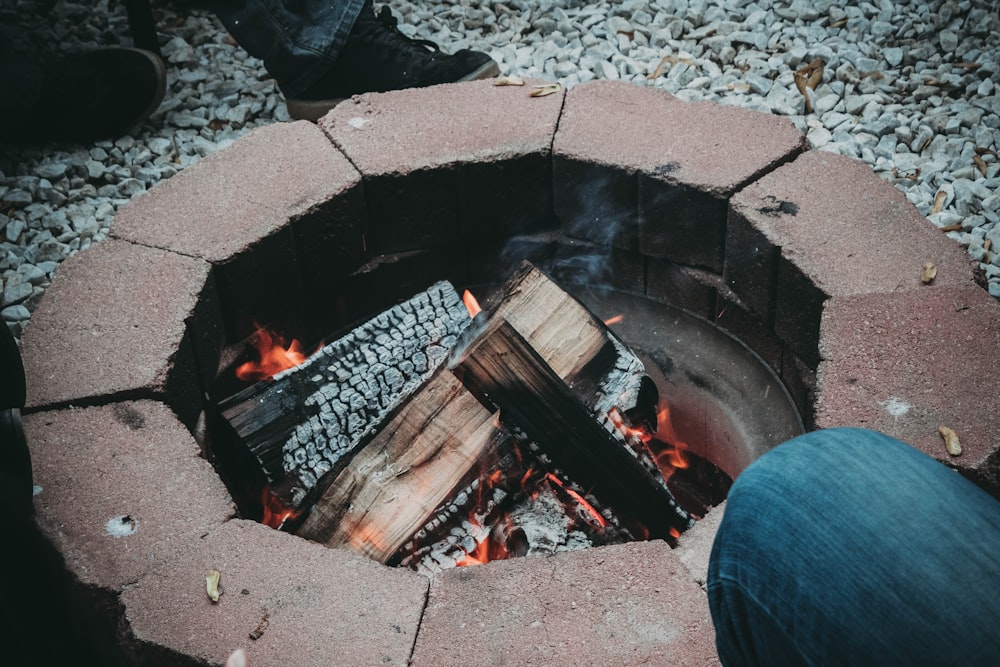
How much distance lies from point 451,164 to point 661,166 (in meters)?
0.51

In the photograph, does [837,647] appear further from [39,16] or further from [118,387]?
[39,16]

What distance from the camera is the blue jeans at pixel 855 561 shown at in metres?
1.11

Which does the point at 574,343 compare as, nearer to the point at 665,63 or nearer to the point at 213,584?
the point at 213,584

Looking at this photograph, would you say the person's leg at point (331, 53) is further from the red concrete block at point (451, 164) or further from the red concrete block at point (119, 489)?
the red concrete block at point (119, 489)

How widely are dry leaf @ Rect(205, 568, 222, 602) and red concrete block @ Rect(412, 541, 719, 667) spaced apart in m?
0.34

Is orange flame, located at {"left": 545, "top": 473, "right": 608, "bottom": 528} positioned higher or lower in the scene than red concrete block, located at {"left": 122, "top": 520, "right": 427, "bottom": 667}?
lower

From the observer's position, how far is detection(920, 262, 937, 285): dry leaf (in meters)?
2.04

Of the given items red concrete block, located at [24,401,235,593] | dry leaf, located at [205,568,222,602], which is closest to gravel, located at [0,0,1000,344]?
red concrete block, located at [24,401,235,593]

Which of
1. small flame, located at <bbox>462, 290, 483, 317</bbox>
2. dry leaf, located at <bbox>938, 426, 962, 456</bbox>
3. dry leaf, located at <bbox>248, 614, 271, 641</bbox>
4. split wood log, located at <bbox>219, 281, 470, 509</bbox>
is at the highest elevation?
dry leaf, located at <bbox>938, 426, 962, 456</bbox>

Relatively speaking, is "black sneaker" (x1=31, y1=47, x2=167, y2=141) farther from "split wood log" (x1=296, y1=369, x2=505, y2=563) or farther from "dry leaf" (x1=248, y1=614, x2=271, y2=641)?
"dry leaf" (x1=248, y1=614, x2=271, y2=641)

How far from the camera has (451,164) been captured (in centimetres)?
242

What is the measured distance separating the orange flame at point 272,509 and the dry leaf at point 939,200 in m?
1.85

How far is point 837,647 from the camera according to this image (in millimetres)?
1131

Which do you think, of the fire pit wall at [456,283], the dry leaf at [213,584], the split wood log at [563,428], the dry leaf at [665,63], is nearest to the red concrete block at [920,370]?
the fire pit wall at [456,283]
